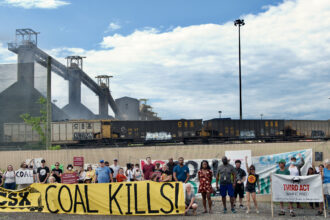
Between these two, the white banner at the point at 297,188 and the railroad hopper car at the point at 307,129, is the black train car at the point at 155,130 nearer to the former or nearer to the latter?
the railroad hopper car at the point at 307,129

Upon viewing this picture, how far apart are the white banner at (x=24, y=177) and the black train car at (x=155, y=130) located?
89.7 ft

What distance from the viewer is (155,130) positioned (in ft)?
137

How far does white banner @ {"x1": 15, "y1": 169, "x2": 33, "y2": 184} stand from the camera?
46.3ft

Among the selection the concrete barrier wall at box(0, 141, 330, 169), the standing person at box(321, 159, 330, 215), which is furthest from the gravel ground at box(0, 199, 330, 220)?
the concrete barrier wall at box(0, 141, 330, 169)

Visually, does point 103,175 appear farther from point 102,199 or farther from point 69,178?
point 69,178

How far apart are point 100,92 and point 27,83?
37180 millimetres

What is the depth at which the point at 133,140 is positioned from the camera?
41.9 m

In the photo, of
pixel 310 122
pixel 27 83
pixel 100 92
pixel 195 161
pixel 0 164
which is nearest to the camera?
pixel 195 161

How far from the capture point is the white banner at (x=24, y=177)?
14.1 metres

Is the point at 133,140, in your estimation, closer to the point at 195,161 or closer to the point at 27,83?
the point at 27,83

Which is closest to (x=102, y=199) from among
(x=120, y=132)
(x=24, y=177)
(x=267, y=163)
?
(x=24, y=177)

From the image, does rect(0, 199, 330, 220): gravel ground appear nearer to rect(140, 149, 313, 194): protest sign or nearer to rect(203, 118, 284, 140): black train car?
rect(140, 149, 313, 194): protest sign

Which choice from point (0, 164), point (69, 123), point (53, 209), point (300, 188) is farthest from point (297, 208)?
point (69, 123)

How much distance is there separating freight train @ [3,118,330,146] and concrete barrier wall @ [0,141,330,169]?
22.1 meters
